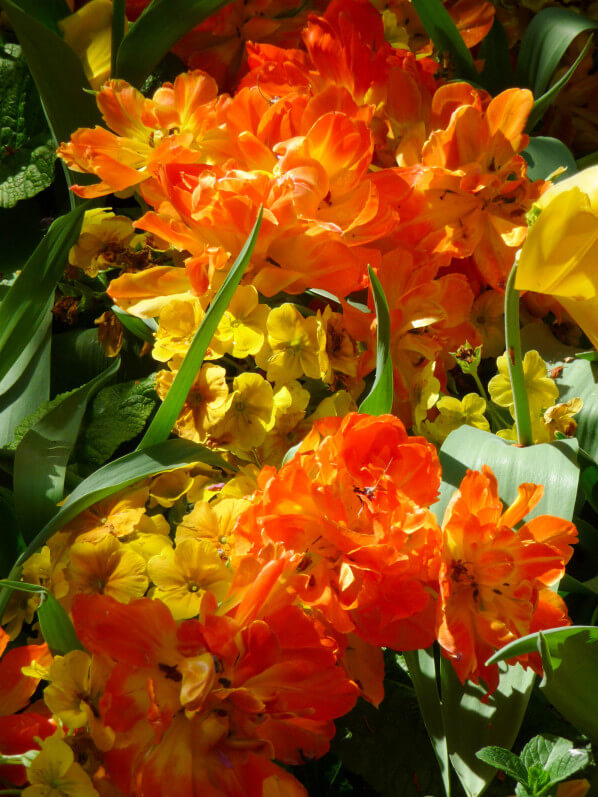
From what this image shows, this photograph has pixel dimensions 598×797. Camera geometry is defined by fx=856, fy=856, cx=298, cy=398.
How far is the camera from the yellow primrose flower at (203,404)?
55 centimetres

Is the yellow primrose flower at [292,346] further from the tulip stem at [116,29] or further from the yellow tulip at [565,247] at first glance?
the tulip stem at [116,29]

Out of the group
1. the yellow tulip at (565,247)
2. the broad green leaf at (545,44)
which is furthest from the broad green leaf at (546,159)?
the yellow tulip at (565,247)

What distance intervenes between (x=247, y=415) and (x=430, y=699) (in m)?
0.21

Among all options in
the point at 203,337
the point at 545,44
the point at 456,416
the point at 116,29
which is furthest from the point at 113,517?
the point at 545,44

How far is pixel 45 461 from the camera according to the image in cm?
59

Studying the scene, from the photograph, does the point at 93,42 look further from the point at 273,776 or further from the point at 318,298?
the point at 273,776

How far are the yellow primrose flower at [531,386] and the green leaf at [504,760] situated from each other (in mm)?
219

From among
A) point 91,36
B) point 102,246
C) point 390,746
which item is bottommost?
point 390,746

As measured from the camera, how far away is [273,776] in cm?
47

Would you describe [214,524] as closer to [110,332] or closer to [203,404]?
[203,404]

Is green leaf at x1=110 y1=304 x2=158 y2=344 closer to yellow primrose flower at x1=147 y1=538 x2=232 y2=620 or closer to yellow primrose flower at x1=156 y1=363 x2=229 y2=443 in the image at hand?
yellow primrose flower at x1=156 y1=363 x2=229 y2=443

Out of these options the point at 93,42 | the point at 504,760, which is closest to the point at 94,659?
the point at 504,760

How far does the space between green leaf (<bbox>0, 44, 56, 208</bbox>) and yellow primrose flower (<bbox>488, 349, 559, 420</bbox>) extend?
0.48 metres

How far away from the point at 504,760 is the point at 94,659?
22 cm
